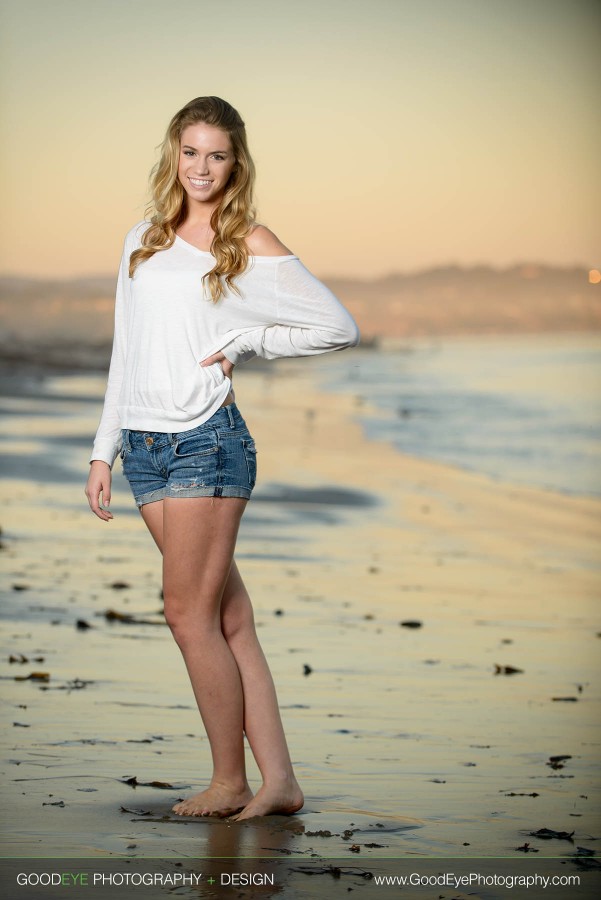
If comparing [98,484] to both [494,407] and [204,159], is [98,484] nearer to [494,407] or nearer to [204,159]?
[204,159]

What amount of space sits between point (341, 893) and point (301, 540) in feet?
19.6

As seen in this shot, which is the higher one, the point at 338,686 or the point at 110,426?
the point at 110,426

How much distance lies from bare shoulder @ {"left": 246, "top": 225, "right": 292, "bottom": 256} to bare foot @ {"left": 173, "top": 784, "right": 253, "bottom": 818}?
1499 millimetres

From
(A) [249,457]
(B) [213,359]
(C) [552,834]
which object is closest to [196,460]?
(A) [249,457]

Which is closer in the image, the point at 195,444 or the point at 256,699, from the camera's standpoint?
the point at 195,444

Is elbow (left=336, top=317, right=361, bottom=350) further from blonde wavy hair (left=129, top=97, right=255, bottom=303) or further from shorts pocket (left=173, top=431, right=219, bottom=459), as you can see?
shorts pocket (left=173, top=431, right=219, bottom=459)

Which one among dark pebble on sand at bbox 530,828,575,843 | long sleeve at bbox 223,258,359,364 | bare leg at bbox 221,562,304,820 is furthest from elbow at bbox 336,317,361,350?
dark pebble on sand at bbox 530,828,575,843

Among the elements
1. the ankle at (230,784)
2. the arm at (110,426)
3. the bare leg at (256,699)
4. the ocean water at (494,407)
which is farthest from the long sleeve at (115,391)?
the ocean water at (494,407)

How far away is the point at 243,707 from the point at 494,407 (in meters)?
18.7

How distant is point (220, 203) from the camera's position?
4.09m

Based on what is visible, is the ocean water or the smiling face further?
the ocean water

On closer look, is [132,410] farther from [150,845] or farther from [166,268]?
[150,845]

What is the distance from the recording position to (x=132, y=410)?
402 centimetres

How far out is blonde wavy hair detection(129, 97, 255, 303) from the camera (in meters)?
3.97
